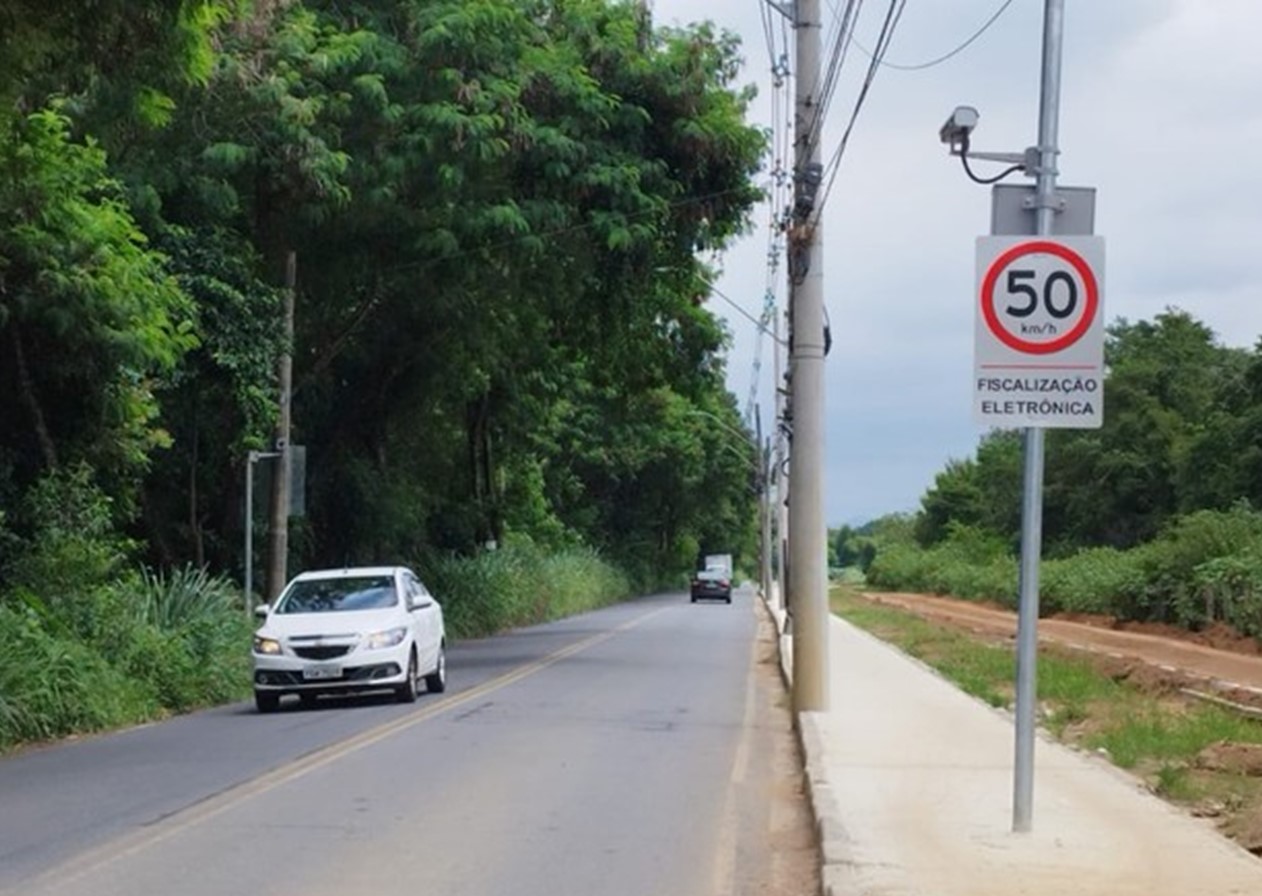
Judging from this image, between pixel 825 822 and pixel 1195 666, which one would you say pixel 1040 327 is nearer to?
pixel 825 822

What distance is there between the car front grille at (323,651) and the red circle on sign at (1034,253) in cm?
1172

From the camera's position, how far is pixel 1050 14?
381 inches

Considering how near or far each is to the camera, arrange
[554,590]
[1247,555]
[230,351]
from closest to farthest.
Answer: [230,351] → [1247,555] → [554,590]

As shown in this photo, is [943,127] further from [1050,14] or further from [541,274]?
[541,274]

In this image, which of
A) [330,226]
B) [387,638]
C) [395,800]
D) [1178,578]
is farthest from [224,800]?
[1178,578]

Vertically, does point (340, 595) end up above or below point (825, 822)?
above

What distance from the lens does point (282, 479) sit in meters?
26.5

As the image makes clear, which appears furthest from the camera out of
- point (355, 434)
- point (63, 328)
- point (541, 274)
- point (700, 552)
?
point (700, 552)

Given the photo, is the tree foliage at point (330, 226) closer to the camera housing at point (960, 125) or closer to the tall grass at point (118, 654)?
the tall grass at point (118, 654)

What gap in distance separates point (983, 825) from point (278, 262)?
60.3 ft

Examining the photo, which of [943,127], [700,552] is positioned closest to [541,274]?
[943,127]

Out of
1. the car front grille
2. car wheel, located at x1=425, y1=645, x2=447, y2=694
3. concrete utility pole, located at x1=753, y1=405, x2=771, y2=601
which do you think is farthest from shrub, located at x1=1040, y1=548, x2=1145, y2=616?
the car front grille

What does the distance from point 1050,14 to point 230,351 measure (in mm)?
16486

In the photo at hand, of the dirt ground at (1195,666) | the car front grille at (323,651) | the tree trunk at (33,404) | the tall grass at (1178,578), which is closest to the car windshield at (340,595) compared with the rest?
the car front grille at (323,651)
